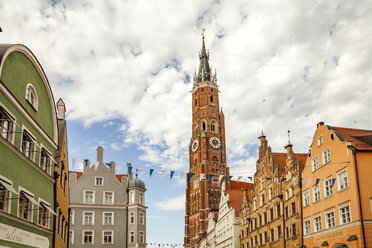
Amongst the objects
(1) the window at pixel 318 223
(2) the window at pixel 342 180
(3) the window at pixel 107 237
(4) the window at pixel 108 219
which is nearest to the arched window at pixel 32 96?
(2) the window at pixel 342 180

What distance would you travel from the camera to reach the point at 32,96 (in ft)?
81.7

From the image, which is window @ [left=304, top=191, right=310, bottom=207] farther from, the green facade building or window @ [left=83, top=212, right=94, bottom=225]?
window @ [left=83, top=212, right=94, bottom=225]

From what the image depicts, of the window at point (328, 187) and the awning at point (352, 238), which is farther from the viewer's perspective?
the window at point (328, 187)

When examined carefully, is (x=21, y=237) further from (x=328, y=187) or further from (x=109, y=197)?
(x=109, y=197)

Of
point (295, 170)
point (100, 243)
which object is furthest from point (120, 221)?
point (295, 170)

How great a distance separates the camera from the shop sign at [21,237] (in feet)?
64.1

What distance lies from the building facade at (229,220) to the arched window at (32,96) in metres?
42.3

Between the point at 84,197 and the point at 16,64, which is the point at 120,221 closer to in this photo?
the point at 84,197

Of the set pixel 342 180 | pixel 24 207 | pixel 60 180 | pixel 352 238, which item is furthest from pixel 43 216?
pixel 342 180

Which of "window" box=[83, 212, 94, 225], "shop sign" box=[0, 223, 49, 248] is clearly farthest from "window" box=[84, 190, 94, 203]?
"shop sign" box=[0, 223, 49, 248]

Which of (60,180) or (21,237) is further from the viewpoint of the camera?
(60,180)

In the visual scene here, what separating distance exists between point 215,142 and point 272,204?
9767 cm

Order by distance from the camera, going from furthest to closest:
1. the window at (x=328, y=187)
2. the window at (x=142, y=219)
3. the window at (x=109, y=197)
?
the window at (x=142, y=219), the window at (x=109, y=197), the window at (x=328, y=187)

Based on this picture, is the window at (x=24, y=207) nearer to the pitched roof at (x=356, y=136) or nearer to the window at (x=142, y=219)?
the pitched roof at (x=356, y=136)
